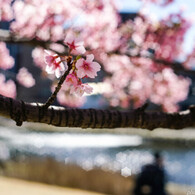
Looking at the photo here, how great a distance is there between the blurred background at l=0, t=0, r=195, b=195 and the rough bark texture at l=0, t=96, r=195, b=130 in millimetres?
7449

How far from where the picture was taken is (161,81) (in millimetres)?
11125

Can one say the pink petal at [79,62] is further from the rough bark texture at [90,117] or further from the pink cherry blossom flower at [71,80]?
the rough bark texture at [90,117]

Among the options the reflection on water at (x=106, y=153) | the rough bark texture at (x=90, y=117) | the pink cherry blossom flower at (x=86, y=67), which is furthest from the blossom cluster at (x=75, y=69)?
the reflection on water at (x=106, y=153)

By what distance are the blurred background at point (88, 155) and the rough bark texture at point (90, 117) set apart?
745 centimetres

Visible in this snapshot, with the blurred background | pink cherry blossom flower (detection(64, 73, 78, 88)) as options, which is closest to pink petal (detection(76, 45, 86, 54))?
pink cherry blossom flower (detection(64, 73, 78, 88))

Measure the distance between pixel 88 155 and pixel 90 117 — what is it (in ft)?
107

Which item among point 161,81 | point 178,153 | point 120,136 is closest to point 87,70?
point 161,81

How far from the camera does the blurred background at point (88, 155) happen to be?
11774 millimetres

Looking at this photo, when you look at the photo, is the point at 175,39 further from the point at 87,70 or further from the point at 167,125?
the point at 87,70

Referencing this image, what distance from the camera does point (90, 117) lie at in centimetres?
241

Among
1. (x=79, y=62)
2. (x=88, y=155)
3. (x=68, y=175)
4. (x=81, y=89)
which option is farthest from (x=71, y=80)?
(x=88, y=155)

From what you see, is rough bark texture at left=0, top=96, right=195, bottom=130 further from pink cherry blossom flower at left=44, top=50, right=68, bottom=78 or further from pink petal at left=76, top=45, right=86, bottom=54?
pink petal at left=76, top=45, right=86, bottom=54

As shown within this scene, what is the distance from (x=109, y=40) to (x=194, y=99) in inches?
1482

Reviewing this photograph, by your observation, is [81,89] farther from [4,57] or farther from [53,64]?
[4,57]
